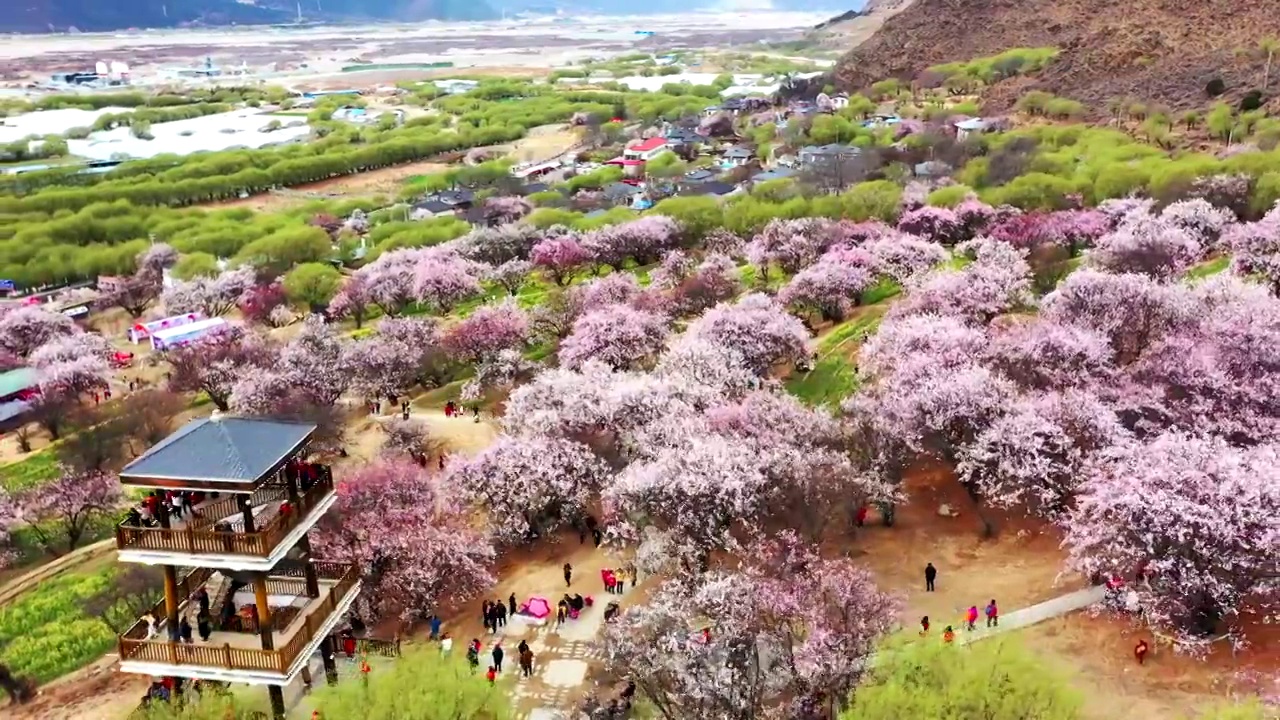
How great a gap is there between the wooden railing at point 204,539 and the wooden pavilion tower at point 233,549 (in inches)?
0.7

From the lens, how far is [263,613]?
64.1ft

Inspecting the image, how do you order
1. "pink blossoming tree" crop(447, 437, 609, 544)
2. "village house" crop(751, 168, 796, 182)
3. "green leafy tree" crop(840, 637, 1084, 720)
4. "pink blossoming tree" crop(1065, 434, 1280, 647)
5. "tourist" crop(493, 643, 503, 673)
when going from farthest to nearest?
1. "village house" crop(751, 168, 796, 182)
2. "pink blossoming tree" crop(447, 437, 609, 544)
3. "tourist" crop(493, 643, 503, 673)
4. "pink blossoming tree" crop(1065, 434, 1280, 647)
5. "green leafy tree" crop(840, 637, 1084, 720)

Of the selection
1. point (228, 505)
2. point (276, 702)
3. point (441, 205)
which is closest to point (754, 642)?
point (276, 702)

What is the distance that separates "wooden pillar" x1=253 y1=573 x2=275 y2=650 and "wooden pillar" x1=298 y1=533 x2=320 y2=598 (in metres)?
1.41

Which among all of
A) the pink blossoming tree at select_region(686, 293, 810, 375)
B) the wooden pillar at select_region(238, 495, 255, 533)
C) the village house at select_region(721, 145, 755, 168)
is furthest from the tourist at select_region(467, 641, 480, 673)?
the village house at select_region(721, 145, 755, 168)

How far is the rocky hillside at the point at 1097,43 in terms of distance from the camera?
92062mm

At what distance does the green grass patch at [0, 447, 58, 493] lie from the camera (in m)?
40.5

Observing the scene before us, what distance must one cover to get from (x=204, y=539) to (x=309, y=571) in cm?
287

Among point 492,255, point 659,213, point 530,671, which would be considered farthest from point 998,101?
point 530,671

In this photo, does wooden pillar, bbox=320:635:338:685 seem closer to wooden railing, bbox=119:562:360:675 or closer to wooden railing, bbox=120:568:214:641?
wooden railing, bbox=119:562:360:675

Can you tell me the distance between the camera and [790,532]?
2612 cm

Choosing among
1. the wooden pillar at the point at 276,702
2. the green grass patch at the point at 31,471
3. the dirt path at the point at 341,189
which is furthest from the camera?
the dirt path at the point at 341,189

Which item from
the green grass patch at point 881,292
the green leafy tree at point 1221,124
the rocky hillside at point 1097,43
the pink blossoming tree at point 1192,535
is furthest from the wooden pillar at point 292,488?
the rocky hillside at point 1097,43

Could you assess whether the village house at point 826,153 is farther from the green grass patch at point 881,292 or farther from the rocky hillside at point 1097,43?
the green grass patch at point 881,292
